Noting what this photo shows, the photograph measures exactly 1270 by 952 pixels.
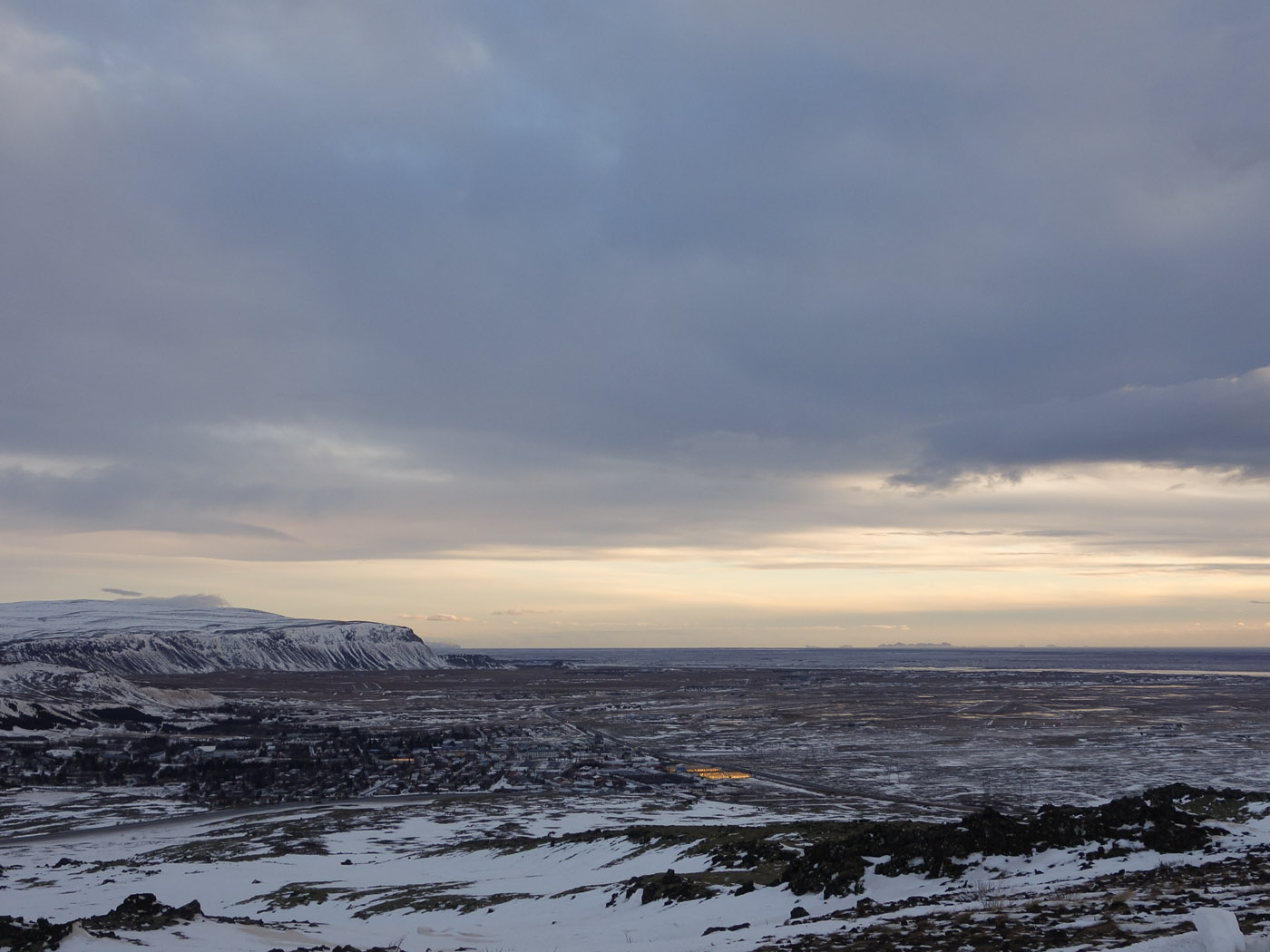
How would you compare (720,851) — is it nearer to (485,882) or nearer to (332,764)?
(485,882)

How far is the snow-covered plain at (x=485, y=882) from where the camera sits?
1723 cm

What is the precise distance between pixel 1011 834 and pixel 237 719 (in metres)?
113

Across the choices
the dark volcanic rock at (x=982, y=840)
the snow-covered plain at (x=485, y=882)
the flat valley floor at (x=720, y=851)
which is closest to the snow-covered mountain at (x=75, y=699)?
the flat valley floor at (x=720, y=851)

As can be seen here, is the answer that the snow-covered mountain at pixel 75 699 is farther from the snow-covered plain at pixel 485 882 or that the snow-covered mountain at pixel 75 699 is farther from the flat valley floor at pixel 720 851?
the snow-covered plain at pixel 485 882

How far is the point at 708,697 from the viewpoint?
503 feet

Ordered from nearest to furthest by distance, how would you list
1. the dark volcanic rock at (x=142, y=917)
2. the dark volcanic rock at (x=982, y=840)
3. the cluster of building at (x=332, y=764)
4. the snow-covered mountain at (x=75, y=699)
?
the dark volcanic rock at (x=142, y=917)
the dark volcanic rock at (x=982, y=840)
the cluster of building at (x=332, y=764)
the snow-covered mountain at (x=75, y=699)

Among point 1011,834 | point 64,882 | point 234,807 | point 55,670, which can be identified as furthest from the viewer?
point 55,670

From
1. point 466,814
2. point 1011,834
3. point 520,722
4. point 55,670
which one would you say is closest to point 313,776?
point 466,814

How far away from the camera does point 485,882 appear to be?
3164 cm

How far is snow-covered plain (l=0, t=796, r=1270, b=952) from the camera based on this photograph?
17.2 meters

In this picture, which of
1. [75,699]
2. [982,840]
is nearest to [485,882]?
[982,840]

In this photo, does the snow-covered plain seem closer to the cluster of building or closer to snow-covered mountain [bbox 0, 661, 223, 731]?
the cluster of building

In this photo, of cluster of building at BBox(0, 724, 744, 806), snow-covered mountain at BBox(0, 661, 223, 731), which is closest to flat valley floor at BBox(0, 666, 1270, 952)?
cluster of building at BBox(0, 724, 744, 806)

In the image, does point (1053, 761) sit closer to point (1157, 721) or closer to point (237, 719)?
point (1157, 721)
